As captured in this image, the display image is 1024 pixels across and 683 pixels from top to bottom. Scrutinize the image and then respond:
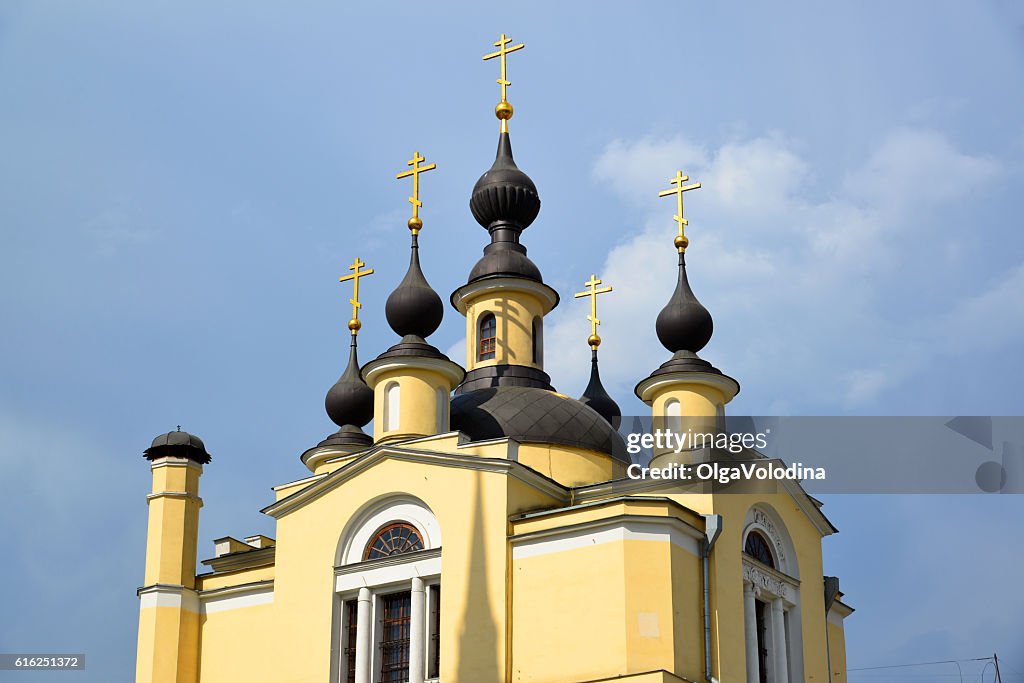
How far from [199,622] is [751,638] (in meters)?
8.19

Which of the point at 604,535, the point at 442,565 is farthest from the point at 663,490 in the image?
Result: the point at 442,565

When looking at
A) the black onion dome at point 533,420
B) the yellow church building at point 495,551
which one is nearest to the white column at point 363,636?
the yellow church building at point 495,551

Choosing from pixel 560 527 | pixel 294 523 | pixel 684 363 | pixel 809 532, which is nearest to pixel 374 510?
pixel 294 523

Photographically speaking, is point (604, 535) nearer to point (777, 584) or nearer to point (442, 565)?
point (442, 565)

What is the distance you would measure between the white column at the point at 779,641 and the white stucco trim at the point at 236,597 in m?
7.25

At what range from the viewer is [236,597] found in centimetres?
2425

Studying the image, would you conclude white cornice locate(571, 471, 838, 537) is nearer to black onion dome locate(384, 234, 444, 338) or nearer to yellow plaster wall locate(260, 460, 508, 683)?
yellow plaster wall locate(260, 460, 508, 683)

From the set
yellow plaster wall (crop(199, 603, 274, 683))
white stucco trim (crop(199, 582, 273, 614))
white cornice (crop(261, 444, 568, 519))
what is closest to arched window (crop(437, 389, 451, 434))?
white cornice (crop(261, 444, 568, 519))

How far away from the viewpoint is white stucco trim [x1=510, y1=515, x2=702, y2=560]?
2120cm

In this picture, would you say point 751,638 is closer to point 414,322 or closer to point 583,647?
point 583,647

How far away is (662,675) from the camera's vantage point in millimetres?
20062

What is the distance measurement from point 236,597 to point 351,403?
5163mm

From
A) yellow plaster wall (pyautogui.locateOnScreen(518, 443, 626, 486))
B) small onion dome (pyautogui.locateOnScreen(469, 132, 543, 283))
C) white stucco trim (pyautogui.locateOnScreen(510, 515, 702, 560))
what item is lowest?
white stucco trim (pyautogui.locateOnScreen(510, 515, 702, 560))

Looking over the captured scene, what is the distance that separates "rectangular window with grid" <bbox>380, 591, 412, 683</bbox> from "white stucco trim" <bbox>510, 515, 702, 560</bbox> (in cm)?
187
